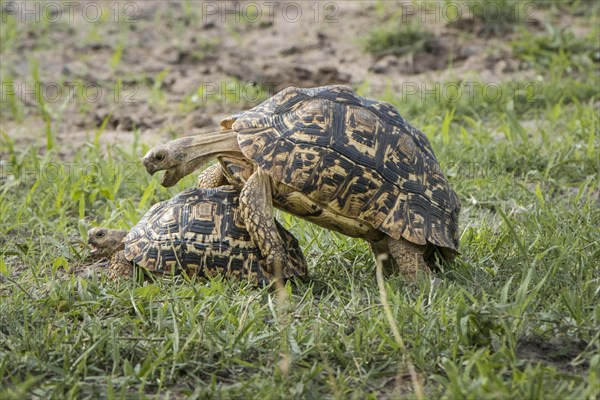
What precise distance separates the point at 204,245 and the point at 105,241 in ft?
2.12

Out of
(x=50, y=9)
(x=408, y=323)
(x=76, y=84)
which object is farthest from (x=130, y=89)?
(x=408, y=323)

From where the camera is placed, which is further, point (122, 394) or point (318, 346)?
point (318, 346)

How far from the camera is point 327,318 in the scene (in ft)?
13.9

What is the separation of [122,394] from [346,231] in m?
1.70

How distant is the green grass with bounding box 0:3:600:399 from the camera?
370 cm

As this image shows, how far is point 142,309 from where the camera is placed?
4.31 meters

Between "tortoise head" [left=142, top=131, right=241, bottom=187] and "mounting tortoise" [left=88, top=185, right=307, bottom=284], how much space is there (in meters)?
0.17

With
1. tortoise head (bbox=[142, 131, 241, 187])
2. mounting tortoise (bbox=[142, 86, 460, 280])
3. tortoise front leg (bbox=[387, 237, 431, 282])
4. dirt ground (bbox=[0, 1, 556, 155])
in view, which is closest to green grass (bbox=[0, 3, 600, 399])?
tortoise front leg (bbox=[387, 237, 431, 282])

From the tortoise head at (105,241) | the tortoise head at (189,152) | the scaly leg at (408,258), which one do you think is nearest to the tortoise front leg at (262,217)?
the tortoise head at (189,152)

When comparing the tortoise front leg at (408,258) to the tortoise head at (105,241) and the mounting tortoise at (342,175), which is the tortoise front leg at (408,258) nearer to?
the mounting tortoise at (342,175)

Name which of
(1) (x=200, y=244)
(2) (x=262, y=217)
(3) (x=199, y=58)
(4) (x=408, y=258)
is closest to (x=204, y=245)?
(1) (x=200, y=244)

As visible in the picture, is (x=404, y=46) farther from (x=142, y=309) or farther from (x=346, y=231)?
(x=142, y=309)

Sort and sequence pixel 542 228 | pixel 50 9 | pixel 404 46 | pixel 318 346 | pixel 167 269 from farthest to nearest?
pixel 50 9 → pixel 404 46 → pixel 542 228 → pixel 167 269 → pixel 318 346

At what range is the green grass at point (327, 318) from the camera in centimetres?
370
